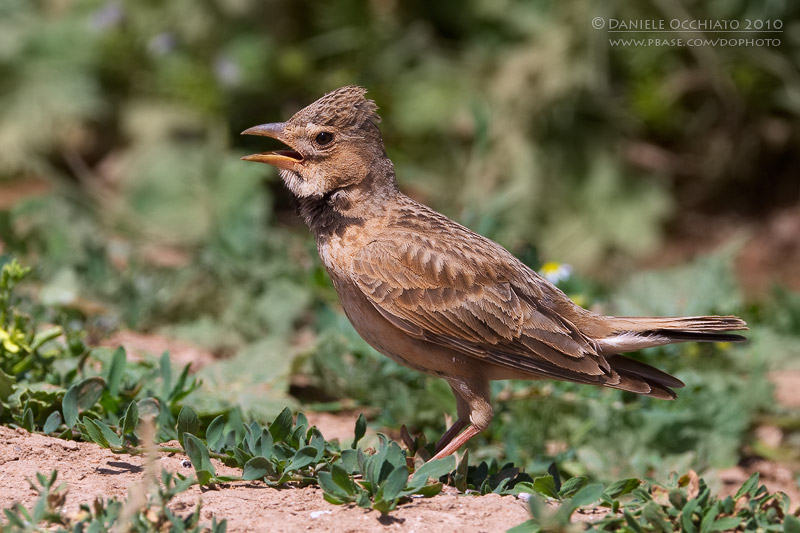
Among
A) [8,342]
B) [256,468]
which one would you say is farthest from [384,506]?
[8,342]

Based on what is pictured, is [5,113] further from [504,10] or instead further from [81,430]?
[81,430]

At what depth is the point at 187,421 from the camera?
3838mm

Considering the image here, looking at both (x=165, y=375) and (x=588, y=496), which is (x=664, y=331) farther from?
(x=165, y=375)

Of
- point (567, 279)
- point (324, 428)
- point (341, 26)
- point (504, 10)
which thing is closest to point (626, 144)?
point (504, 10)

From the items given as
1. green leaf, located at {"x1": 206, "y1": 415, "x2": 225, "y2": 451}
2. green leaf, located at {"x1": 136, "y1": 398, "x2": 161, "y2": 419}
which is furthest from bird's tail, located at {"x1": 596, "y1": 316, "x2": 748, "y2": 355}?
green leaf, located at {"x1": 136, "y1": 398, "x2": 161, "y2": 419}

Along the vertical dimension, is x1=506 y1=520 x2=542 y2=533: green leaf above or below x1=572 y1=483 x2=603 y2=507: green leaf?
below

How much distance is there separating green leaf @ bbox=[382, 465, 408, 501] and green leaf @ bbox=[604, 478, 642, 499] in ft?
2.72

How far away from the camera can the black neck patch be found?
4512 mm

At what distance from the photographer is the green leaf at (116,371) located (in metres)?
4.29

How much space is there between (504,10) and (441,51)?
2.19 feet

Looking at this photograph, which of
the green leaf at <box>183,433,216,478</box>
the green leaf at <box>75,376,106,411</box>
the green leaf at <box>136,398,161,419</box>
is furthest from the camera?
the green leaf at <box>136,398,161,419</box>

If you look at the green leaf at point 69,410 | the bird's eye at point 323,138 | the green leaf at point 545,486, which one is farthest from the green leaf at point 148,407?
the green leaf at point 545,486

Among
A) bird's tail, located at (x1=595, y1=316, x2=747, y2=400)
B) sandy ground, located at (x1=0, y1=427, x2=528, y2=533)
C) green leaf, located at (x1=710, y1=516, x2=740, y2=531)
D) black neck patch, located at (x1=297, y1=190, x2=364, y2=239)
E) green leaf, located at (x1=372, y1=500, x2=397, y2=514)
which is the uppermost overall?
black neck patch, located at (x1=297, y1=190, x2=364, y2=239)

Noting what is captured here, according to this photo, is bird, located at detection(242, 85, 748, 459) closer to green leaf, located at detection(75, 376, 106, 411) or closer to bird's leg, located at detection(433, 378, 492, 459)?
bird's leg, located at detection(433, 378, 492, 459)
